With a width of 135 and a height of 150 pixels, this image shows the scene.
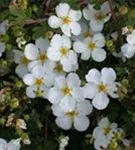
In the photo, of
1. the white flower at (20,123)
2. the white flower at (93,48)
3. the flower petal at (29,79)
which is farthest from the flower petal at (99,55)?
the white flower at (20,123)

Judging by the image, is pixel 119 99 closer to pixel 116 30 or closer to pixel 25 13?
pixel 116 30

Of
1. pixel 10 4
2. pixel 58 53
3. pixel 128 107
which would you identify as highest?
pixel 10 4

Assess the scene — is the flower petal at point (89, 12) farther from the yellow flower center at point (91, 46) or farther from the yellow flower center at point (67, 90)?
the yellow flower center at point (67, 90)

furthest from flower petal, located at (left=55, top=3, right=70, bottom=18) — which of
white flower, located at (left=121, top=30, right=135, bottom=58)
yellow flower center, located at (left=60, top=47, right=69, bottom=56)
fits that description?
white flower, located at (left=121, top=30, right=135, bottom=58)

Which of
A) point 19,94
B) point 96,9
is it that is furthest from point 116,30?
point 19,94

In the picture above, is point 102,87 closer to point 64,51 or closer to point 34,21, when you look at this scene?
point 64,51

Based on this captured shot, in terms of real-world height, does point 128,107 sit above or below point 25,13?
below
